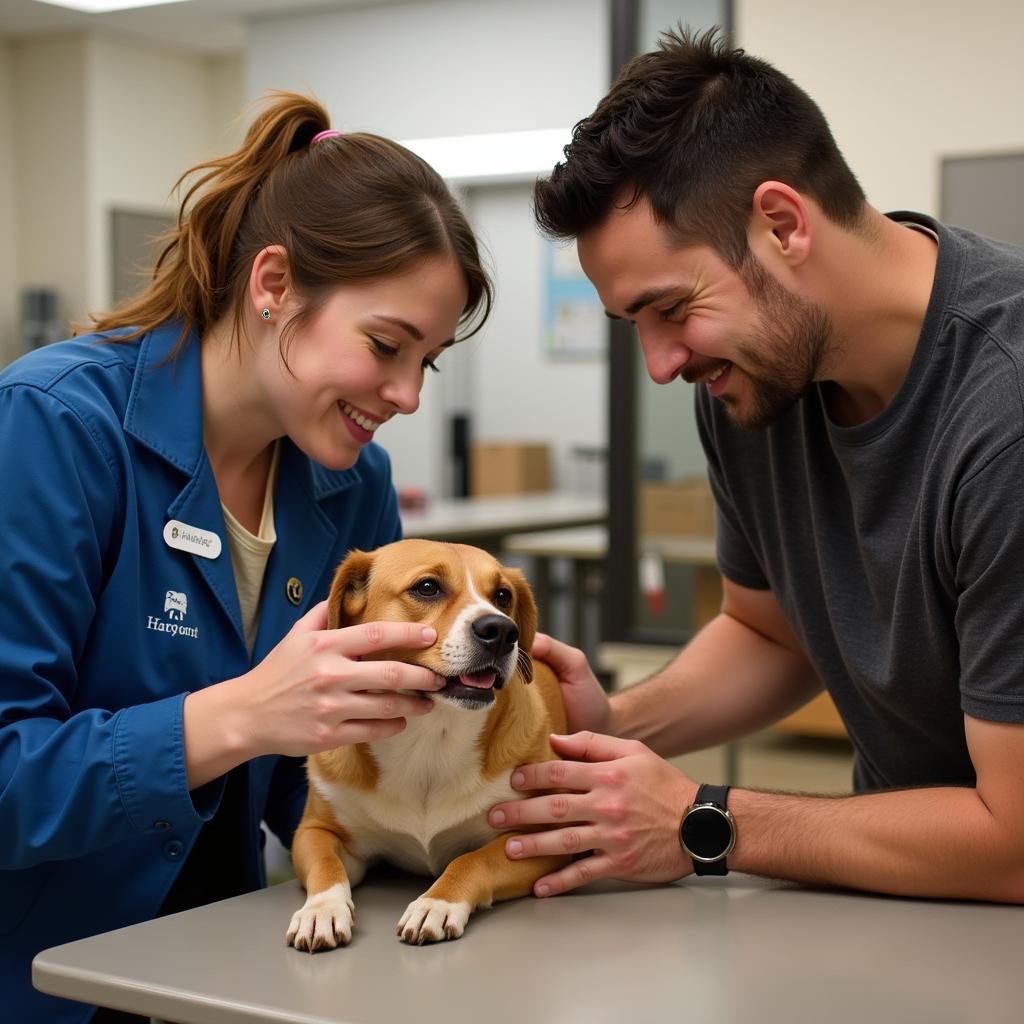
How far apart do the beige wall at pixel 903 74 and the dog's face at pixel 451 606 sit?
2585 millimetres

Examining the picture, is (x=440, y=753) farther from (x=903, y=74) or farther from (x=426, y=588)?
(x=903, y=74)

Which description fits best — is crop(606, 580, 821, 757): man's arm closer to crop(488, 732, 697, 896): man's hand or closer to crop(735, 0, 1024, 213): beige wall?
crop(488, 732, 697, 896): man's hand

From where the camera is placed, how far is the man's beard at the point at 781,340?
53.7 inches

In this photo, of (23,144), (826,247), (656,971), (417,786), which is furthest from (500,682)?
(23,144)

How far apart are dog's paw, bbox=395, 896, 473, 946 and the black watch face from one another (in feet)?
0.85

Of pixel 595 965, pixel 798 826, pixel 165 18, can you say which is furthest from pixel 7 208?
pixel 595 965

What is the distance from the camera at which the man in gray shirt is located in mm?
1211

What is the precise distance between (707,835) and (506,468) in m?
6.84

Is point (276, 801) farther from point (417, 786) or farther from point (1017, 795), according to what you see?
point (1017, 795)

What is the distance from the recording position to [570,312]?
27.1 ft

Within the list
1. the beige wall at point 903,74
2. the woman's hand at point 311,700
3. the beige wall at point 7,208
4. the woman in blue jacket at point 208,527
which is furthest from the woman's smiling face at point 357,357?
the beige wall at point 7,208

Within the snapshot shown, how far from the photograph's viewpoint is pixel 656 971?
105cm

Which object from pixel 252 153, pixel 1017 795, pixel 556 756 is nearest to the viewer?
pixel 1017 795

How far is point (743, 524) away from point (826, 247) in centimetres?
43
